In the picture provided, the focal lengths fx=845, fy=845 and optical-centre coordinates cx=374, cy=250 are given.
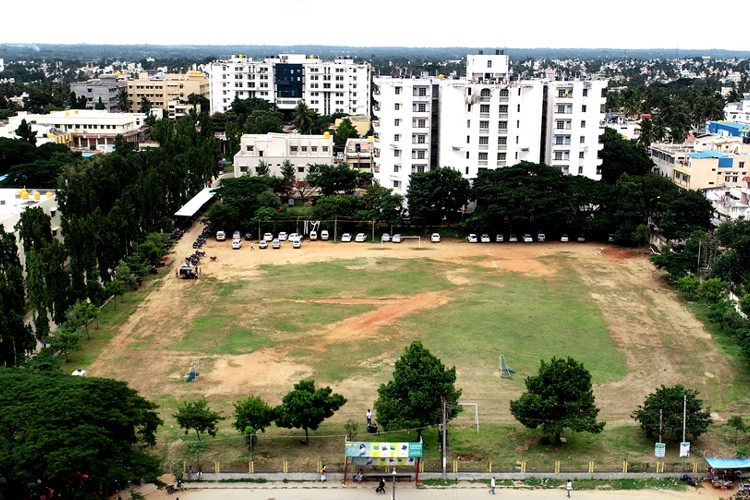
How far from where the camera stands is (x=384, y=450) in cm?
2631

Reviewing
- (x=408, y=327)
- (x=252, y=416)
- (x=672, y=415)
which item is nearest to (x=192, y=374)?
(x=252, y=416)

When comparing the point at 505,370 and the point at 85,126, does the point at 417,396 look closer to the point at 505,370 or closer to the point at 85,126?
the point at 505,370

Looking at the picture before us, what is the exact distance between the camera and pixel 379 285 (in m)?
48.7

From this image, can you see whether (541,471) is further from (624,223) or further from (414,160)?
(414,160)

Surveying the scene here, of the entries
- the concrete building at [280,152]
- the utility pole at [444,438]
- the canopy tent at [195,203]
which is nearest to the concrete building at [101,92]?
the concrete building at [280,152]

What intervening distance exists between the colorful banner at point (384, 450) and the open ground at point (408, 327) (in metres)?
2.89

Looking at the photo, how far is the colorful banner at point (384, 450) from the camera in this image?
26156mm

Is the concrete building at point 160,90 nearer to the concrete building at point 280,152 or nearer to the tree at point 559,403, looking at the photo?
the concrete building at point 280,152

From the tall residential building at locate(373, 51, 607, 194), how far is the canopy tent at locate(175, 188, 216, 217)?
13966mm

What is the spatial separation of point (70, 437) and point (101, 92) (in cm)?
11825

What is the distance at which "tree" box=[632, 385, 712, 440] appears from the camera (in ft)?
92.8

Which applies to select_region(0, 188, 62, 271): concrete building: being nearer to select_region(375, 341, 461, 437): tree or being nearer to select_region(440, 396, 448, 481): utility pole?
select_region(375, 341, 461, 437): tree

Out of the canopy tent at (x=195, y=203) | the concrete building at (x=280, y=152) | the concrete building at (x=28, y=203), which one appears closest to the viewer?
the concrete building at (x=28, y=203)

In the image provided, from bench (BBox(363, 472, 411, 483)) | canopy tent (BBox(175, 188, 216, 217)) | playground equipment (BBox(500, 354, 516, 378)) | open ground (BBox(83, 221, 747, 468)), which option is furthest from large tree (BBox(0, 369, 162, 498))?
canopy tent (BBox(175, 188, 216, 217))
